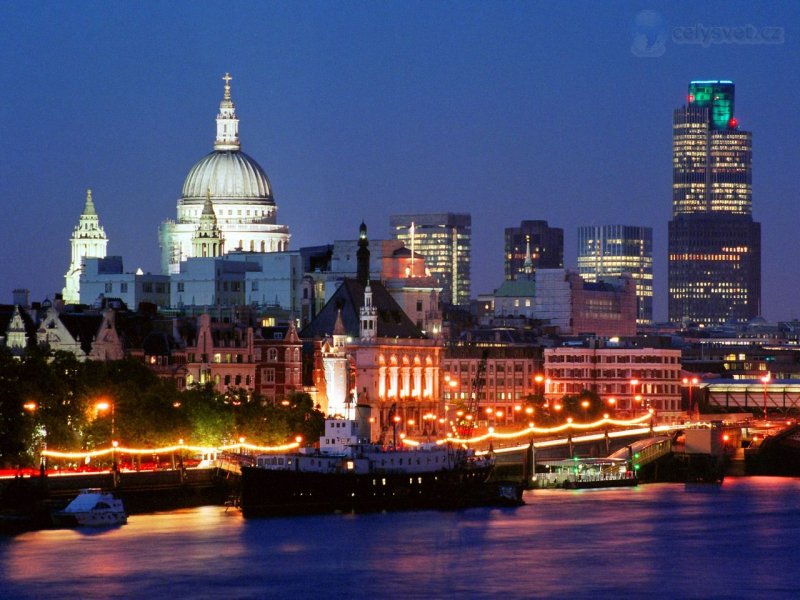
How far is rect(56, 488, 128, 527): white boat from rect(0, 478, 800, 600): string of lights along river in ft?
4.14

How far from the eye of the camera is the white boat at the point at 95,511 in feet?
444

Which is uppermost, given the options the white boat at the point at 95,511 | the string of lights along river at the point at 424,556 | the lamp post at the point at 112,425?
the lamp post at the point at 112,425

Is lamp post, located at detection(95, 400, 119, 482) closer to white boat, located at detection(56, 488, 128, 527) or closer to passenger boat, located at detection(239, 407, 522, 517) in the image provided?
passenger boat, located at detection(239, 407, 522, 517)

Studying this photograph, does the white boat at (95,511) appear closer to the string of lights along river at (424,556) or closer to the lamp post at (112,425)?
the string of lights along river at (424,556)

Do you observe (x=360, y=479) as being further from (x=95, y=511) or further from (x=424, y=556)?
(x=424, y=556)

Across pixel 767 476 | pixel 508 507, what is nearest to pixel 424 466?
pixel 508 507

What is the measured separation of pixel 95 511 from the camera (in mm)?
135250

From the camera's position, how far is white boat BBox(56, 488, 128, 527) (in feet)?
444

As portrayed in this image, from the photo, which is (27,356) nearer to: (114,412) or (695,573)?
(114,412)

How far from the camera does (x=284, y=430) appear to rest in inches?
6713

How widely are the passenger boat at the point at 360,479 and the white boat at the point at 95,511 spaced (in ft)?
29.5

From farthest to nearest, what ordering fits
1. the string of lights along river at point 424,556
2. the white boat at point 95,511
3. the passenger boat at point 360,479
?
the passenger boat at point 360,479, the white boat at point 95,511, the string of lights along river at point 424,556

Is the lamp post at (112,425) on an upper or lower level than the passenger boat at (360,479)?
upper

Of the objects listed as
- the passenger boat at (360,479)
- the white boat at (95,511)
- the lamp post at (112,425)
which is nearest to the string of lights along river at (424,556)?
the white boat at (95,511)
